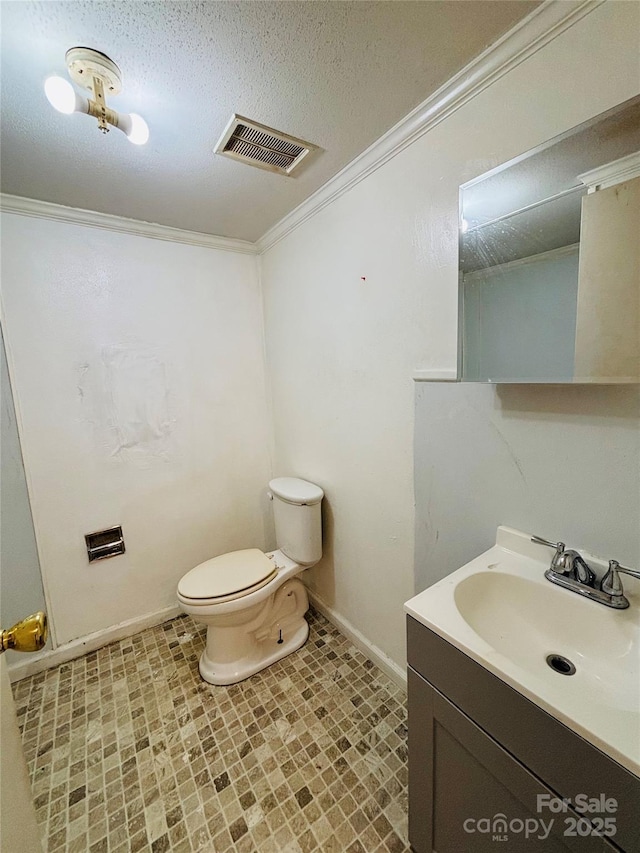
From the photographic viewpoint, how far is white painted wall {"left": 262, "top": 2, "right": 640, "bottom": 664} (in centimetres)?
80

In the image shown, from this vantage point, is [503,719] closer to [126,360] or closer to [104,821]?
[104,821]

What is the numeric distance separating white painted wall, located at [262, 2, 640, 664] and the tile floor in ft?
1.07

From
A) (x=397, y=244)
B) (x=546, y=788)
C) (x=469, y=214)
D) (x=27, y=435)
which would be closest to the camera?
(x=546, y=788)

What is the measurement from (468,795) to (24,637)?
3.22 ft

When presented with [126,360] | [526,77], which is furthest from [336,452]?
[526,77]

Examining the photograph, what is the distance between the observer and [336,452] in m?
1.67

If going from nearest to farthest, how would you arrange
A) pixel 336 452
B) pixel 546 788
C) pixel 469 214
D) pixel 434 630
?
pixel 546 788 < pixel 434 630 < pixel 469 214 < pixel 336 452

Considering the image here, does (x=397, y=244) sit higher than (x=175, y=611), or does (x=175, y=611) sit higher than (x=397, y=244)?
(x=397, y=244)

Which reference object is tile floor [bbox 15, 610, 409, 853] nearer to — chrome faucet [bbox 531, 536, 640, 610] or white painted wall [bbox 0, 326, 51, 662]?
white painted wall [bbox 0, 326, 51, 662]

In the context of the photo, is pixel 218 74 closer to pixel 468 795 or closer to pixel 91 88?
pixel 91 88

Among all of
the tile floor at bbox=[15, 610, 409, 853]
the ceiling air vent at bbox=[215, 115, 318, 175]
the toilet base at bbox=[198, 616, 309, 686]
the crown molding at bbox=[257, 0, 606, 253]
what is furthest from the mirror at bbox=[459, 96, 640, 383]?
the toilet base at bbox=[198, 616, 309, 686]

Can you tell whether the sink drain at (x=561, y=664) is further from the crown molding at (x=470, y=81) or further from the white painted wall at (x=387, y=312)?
the crown molding at (x=470, y=81)

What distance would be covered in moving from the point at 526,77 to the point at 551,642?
1414mm

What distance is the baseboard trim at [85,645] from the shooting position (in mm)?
1611
